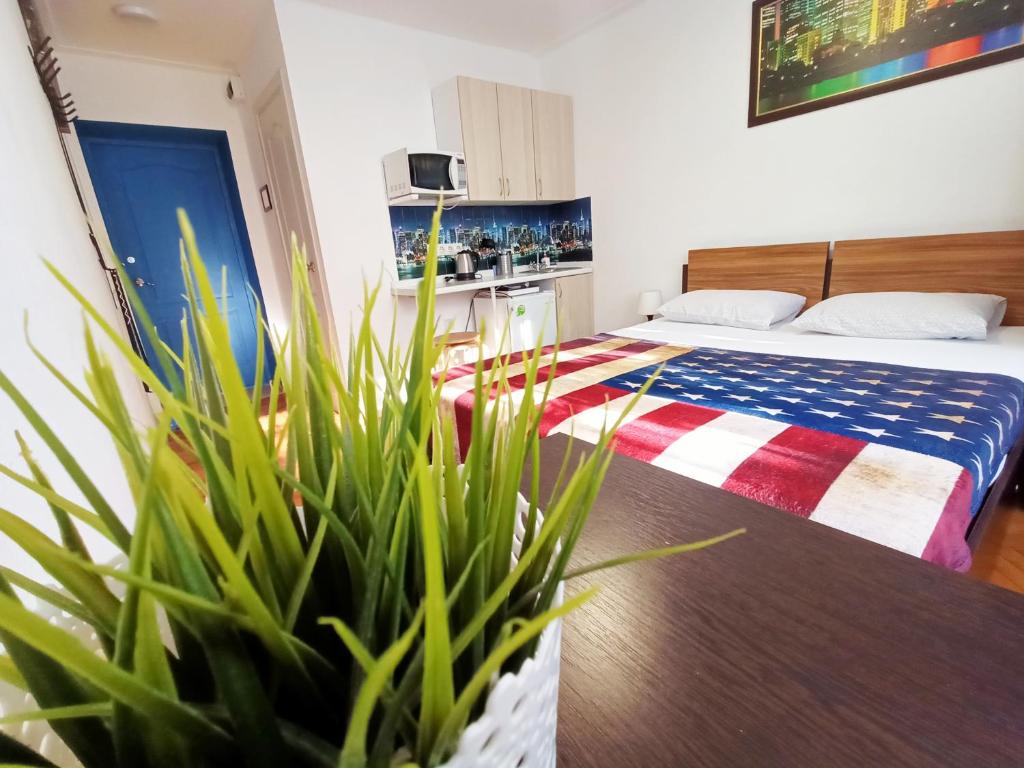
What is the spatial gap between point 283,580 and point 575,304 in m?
3.98

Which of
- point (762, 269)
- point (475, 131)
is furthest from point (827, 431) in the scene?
point (475, 131)

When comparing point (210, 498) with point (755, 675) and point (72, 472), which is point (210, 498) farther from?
point (755, 675)

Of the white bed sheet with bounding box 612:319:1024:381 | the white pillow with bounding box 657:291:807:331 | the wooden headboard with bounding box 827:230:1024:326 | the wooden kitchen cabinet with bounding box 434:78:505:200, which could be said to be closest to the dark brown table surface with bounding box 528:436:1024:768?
the white bed sheet with bounding box 612:319:1024:381

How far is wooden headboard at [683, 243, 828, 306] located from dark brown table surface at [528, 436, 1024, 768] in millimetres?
2716

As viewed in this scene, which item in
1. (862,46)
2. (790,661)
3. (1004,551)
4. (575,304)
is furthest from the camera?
(575,304)

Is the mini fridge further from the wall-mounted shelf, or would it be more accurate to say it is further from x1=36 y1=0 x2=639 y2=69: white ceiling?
x1=36 y1=0 x2=639 y2=69: white ceiling

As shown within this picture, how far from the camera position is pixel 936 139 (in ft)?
7.50

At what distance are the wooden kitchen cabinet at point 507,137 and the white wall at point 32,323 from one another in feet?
8.50

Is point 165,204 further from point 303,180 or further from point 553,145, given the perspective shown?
point 553,145

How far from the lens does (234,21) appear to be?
2908 millimetres

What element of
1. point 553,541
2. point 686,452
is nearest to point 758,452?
point 686,452

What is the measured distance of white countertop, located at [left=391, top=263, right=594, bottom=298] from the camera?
320 cm

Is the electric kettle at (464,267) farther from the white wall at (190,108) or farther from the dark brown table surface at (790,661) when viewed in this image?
the dark brown table surface at (790,661)

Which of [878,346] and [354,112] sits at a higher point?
[354,112]
